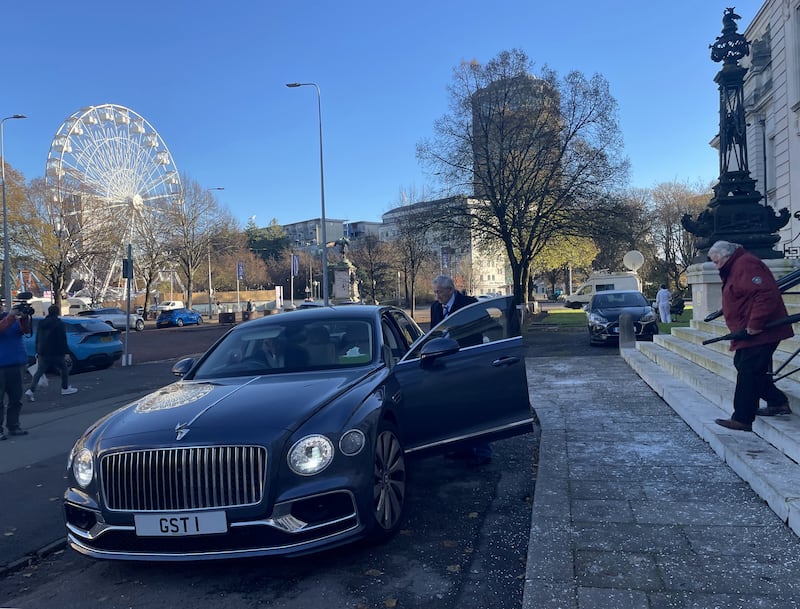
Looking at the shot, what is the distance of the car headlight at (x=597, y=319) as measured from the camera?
17459 mm

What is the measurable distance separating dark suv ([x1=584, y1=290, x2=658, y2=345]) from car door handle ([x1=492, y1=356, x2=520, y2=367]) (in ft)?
39.8

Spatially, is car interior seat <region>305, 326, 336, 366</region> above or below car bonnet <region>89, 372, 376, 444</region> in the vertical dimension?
above

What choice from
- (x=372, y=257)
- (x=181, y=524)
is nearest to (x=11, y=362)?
(x=181, y=524)

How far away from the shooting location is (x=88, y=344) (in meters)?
16.7

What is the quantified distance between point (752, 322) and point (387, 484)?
132 inches

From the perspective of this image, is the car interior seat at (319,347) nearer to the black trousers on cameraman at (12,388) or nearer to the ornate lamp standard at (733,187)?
the black trousers on cameraman at (12,388)

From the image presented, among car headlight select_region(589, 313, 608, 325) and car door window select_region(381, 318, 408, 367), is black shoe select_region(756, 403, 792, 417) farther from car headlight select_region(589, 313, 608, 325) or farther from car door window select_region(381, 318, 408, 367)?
car headlight select_region(589, 313, 608, 325)

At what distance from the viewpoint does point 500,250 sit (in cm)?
3073

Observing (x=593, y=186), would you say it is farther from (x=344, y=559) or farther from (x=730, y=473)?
(x=344, y=559)

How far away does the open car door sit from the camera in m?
5.03

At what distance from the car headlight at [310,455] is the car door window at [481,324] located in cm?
202

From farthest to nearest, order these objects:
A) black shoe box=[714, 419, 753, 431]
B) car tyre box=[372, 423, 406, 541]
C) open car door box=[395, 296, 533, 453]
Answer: black shoe box=[714, 419, 753, 431], open car door box=[395, 296, 533, 453], car tyre box=[372, 423, 406, 541]

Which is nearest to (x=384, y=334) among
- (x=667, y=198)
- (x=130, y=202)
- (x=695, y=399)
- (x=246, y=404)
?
(x=246, y=404)

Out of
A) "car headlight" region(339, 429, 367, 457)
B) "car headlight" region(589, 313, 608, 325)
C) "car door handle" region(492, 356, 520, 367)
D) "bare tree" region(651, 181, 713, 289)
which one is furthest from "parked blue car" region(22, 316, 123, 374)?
"bare tree" region(651, 181, 713, 289)
